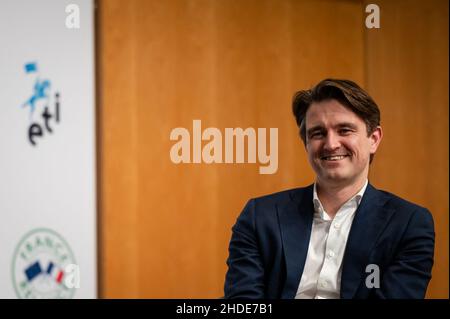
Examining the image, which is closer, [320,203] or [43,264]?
[320,203]

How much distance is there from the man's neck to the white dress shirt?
0.03 ft

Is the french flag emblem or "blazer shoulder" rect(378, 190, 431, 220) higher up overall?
"blazer shoulder" rect(378, 190, 431, 220)

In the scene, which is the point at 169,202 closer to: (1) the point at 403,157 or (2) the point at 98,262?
(2) the point at 98,262

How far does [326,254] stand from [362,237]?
9 centimetres

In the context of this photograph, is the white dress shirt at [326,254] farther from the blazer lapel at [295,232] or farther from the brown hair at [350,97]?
the brown hair at [350,97]

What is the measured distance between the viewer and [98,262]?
1.79 meters

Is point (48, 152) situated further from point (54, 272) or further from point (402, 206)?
point (402, 206)

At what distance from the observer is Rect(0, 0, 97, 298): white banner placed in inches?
68.2

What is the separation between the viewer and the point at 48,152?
1771mm

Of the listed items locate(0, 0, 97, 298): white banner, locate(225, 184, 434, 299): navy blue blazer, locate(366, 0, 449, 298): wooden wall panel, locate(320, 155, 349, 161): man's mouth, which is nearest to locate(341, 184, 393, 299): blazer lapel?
locate(225, 184, 434, 299): navy blue blazer
